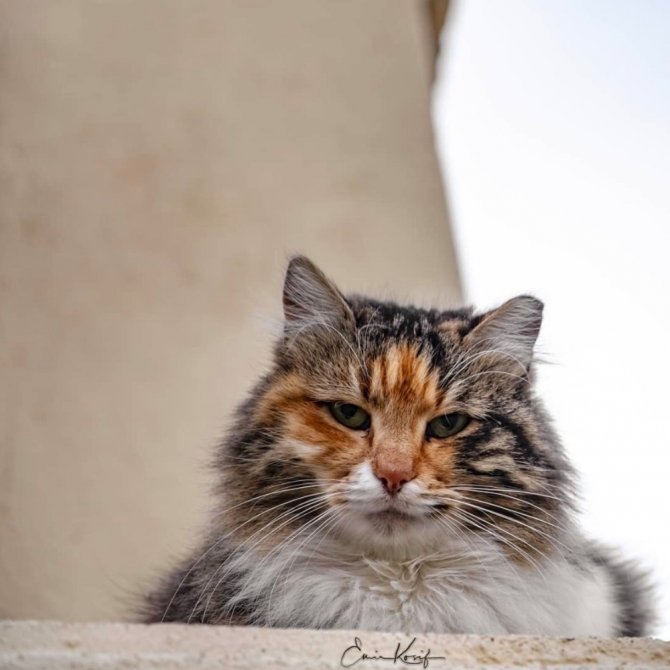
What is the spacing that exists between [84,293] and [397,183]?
95cm

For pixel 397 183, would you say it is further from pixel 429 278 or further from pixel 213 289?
pixel 213 289

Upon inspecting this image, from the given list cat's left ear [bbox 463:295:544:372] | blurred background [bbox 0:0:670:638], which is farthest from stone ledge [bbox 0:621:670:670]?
blurred background [bbox 0:0:670:638]

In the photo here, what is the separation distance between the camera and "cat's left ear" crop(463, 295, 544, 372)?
4.61 ft

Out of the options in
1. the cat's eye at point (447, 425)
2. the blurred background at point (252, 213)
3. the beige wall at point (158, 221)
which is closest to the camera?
the cat's eye at point (447, 425)

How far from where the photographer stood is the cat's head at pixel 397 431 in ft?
3.95

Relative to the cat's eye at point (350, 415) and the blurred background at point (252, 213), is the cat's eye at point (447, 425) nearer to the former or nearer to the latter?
the cat's eye at point (350, 415)

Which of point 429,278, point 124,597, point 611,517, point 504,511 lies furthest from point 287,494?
point 429,278

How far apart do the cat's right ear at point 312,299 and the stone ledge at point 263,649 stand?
59 cm
